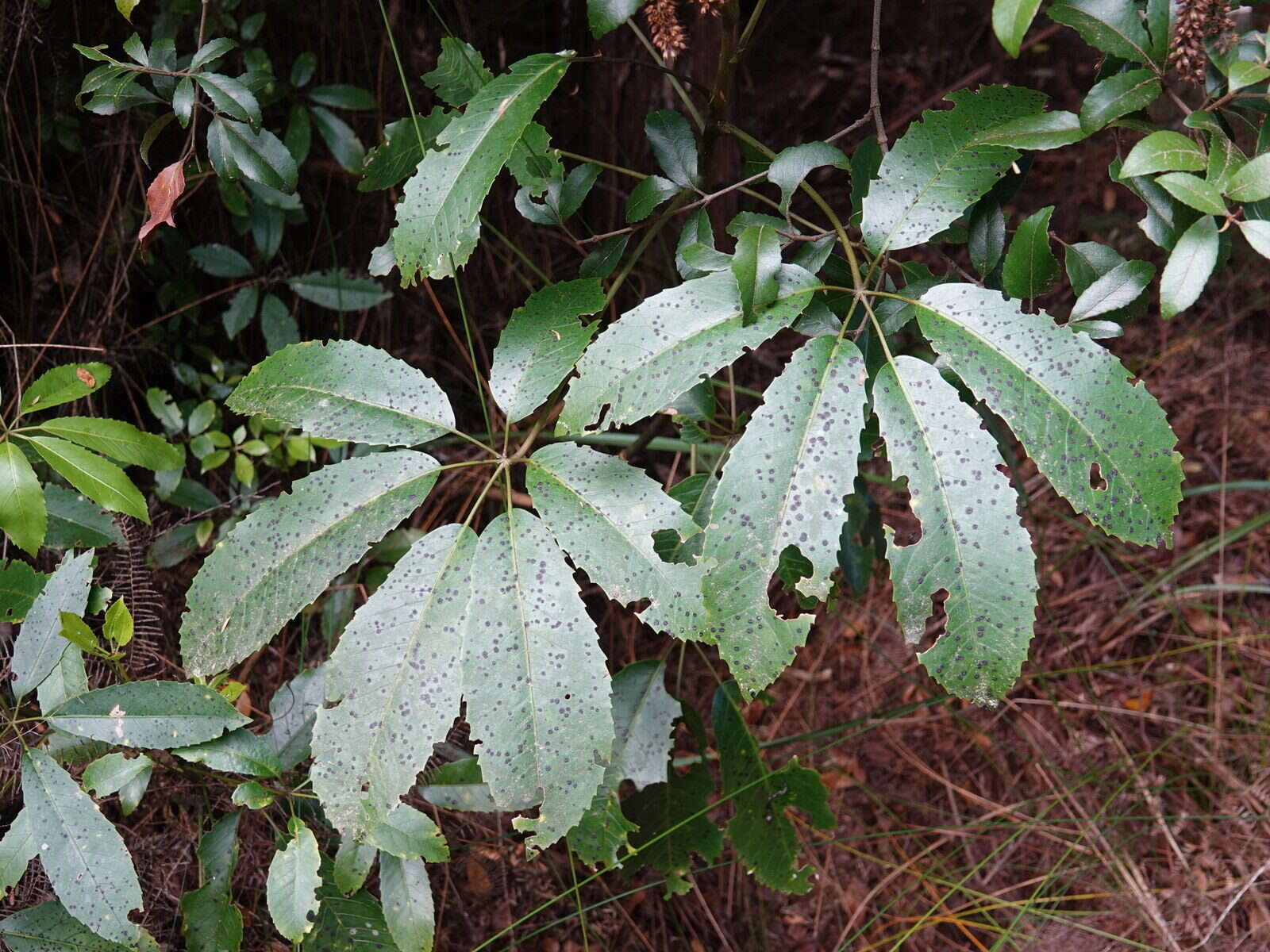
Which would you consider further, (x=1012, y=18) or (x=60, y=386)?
(x=60, y=386)

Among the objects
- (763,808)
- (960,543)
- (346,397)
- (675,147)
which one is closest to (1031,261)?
(960,543)

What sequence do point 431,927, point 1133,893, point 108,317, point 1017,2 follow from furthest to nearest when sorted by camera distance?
point 1133,893 < point 108,317 < point 431,927 < point 1017,2

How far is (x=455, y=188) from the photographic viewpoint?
0.91m

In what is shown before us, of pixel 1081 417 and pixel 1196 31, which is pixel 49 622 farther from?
pixel 1196 31

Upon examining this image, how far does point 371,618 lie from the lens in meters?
0.87

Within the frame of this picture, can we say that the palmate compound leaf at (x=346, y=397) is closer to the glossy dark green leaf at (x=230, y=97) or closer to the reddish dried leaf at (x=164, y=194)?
the reddish dried leaf at (x=164, y=194)

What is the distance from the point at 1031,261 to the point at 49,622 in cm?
113

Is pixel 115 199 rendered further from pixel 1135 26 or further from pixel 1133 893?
pixel 1133 893

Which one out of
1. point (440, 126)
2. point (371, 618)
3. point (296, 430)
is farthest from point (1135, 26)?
point (296, 430)

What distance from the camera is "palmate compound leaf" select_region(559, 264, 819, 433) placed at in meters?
0.84

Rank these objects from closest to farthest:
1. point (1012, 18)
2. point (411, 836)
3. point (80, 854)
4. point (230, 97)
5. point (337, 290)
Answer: point (1012, 18)
point (80, 854)
point (411, 836)
point (230, 97)
point (337, 290)

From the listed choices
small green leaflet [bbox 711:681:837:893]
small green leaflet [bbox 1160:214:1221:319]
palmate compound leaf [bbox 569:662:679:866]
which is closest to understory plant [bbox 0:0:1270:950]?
small green leaflet [bbox 1160:214:1221:319]

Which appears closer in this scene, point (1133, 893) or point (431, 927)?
point (431, 927)

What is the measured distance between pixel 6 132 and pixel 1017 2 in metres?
1.50
